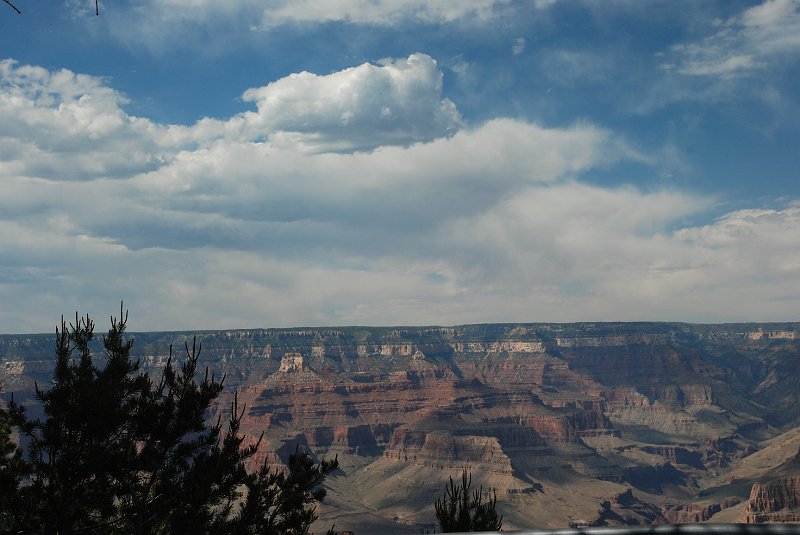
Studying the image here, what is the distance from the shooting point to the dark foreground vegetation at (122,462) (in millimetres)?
26594

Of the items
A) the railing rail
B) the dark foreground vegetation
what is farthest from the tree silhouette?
the railing rail

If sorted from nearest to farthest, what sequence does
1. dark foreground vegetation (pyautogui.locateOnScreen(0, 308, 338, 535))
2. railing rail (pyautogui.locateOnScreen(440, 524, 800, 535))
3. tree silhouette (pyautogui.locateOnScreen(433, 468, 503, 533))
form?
railing rail (pyautogui.locateOnScreen(440, 524, 800, 535)), dark foreground vegetation (pyautogui.locateOnScreen(0, 308, 338, 535)), tree silhouette (pyautogui.locateOnScreen(433, 468, 503, 533))

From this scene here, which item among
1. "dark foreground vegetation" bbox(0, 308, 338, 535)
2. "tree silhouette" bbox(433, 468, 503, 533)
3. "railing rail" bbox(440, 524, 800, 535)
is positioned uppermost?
"railing rail" bbox(440, 524, 800, 535)

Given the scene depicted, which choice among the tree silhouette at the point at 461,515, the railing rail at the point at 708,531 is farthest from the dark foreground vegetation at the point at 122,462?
the railing rail at the point at 708,531

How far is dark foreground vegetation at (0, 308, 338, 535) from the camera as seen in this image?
87.2 ft

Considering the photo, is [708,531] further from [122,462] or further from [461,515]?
[461,515]

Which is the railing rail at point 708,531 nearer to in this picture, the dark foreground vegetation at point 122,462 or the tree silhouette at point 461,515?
the dark foreground vegetation at point 122,462

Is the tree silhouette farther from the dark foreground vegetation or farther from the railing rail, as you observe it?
the railing rail

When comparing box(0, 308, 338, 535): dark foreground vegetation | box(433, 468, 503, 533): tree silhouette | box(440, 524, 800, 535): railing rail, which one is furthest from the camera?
box(433, 468, 503, 533): tree silhouette

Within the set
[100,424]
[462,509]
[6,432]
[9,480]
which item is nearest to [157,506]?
[100,424]

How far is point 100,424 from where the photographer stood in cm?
2816

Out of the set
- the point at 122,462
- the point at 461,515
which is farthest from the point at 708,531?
the point at 461,515

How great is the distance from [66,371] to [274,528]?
434 inches

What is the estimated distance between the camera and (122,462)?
28.4 m
